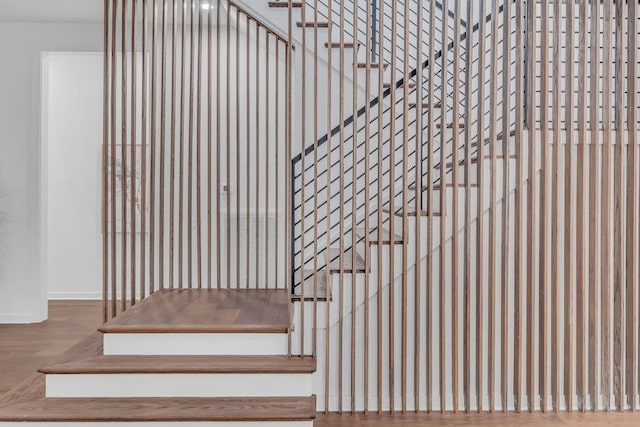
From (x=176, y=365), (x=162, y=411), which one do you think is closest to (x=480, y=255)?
(x=176, y=365)

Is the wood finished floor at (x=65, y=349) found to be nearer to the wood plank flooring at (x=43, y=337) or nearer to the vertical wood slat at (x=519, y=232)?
the wood plank flooring at (x=43, y=337)

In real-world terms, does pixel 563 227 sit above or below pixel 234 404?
above

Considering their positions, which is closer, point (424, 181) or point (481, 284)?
point (481, 284)

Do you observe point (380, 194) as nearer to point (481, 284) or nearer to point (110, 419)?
point (481, 284)

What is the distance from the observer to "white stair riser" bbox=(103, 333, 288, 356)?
109 inches

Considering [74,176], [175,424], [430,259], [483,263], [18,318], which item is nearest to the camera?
[175,424]

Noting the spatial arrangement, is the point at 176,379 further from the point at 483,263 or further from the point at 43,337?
the point at 43,337

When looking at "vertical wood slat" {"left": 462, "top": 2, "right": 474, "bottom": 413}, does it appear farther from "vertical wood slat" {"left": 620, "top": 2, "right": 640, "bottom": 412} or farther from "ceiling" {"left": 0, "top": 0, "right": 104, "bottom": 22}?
"ceiling" {"left": 0, "top": 0, "right": 104, "bottom": 22}

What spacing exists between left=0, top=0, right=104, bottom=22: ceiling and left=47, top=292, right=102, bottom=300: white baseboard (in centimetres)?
295

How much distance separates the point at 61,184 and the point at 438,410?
193 inches

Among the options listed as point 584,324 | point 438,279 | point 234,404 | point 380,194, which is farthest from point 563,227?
point 234,404

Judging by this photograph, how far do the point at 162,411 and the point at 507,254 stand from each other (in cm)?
206

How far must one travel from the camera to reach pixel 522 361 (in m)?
2.99

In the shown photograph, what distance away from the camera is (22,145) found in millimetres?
4793
